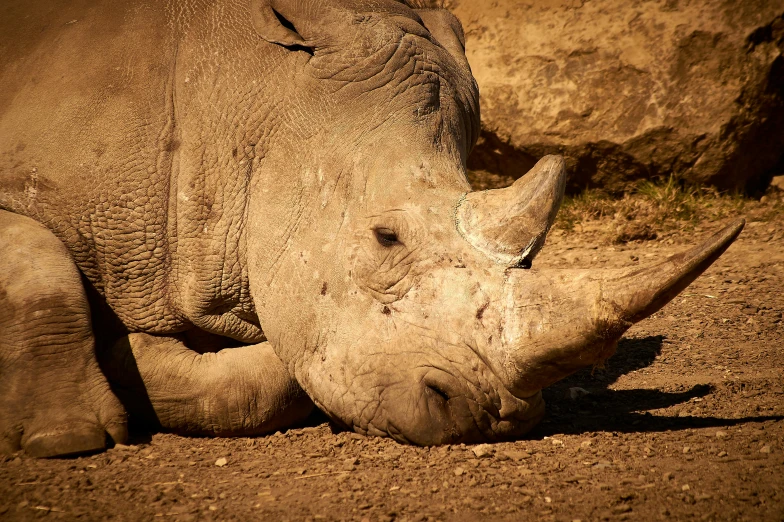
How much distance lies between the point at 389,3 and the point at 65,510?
2478mm

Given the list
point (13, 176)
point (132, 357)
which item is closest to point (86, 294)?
point (132, 357)

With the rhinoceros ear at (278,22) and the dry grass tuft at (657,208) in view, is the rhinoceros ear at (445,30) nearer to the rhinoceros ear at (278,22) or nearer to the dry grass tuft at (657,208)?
the rhinoceros ear at (278,22)

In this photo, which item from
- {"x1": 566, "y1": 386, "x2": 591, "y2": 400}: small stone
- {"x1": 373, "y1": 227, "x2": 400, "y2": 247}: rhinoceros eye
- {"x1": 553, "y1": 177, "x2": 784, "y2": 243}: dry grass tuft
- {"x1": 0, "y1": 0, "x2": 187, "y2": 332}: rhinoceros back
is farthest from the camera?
{"x1": 553, "y1": 177, "x2": 784, "y2": 243}: dry grass tuft

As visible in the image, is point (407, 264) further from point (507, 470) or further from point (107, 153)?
point (107, 153)

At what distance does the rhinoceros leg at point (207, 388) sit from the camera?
3691mm

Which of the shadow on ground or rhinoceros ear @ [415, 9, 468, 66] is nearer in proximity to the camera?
the shadow on ground

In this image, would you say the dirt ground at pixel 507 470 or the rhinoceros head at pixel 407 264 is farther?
the rhinoceros head at pixel 407 264

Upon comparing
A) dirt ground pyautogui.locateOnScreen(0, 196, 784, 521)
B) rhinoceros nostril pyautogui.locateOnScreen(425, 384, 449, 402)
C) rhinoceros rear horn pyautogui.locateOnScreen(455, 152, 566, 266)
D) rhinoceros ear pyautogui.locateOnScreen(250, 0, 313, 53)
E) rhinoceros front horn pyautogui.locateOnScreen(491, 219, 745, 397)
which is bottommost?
dirt ground pyautogui.locateOnScreen(0, 196, 784, 521)

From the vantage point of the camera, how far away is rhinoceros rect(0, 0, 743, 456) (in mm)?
3213

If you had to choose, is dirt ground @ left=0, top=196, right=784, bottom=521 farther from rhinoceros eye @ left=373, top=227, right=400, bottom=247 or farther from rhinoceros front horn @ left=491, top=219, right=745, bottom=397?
rhinoceros eye @ left=373, top=227, right=400, bottom=247

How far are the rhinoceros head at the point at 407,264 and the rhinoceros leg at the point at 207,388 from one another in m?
0.21

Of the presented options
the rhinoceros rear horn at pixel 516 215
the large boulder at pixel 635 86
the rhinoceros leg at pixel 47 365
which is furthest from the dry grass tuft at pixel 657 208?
the rhinoceros leg at pixel 47 365

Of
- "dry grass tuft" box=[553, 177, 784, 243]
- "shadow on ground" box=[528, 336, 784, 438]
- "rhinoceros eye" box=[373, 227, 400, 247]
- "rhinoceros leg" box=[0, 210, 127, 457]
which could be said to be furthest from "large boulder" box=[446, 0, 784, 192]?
"rhinoceros leg" box=[0, 210, 127, 457]

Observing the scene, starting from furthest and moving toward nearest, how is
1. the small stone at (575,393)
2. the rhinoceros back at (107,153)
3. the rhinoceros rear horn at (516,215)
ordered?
the small stone at (575,393) → the rhinoceros back at (107,153) → the rhinoceros rear horn at (516,215)
